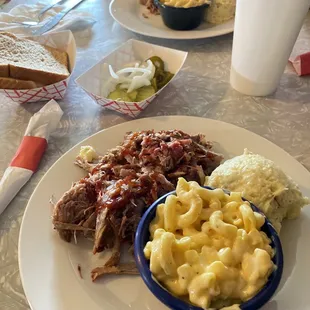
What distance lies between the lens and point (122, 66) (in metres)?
1.78

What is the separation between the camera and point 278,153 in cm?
136

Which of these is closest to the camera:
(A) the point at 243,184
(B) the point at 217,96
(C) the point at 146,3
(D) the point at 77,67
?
(A) the point at 243,184

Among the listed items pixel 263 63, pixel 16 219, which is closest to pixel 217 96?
pixel 263 63

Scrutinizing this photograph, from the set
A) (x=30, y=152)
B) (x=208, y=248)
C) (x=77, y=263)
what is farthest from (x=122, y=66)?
(x=208, y=248)

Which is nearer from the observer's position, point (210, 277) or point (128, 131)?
point (210, 277)

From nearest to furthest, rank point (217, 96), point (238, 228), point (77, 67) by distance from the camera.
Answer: point (238, 228) < point (217, 96) < point (77, 67)

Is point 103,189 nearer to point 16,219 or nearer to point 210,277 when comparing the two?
point 16,219

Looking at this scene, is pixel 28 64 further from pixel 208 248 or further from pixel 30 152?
pixel 208 248

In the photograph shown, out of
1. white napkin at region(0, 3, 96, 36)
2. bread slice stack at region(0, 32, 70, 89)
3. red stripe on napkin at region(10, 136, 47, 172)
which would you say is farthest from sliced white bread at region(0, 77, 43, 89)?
white napkin at region(0, 3, 96, 36)

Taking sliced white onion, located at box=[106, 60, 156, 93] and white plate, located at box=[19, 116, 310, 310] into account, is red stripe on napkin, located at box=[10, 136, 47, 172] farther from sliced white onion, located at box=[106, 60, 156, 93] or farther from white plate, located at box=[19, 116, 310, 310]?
sliced white onion, located at box=[106, 60, 156, 93]

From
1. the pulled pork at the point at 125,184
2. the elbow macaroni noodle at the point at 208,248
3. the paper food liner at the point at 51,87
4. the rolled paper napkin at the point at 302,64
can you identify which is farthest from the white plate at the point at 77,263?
the rolled paper napkin at the point at 302,64

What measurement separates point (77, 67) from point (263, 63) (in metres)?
0.86

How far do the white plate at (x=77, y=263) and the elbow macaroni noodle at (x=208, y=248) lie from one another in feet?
0.51

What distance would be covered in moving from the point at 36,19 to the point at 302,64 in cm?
136
